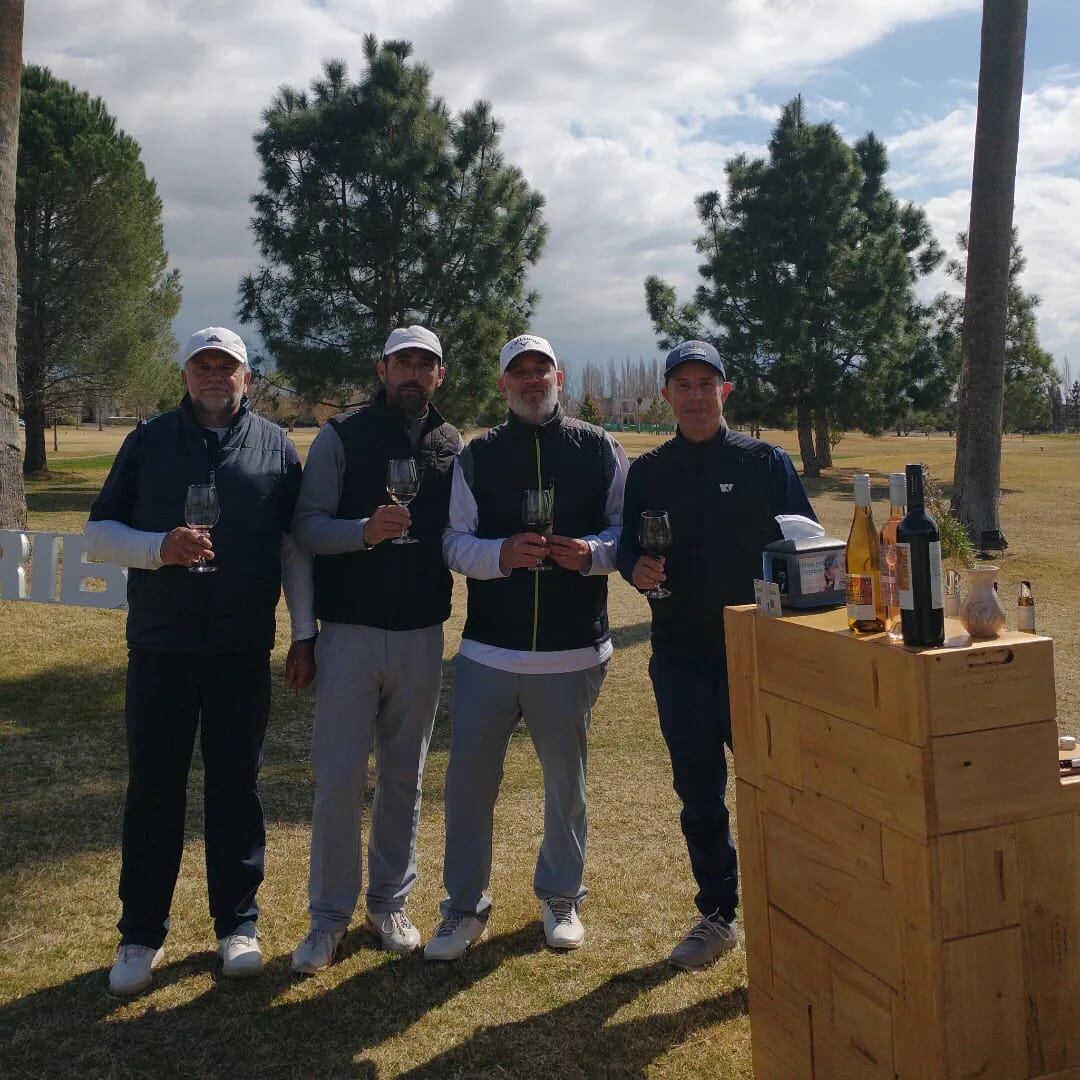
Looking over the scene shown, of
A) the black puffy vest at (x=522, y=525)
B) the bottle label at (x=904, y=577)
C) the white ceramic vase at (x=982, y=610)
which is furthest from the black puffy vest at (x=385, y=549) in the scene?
the white ceramic vase at (x=982, y=610)

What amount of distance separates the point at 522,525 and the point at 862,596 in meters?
1.54

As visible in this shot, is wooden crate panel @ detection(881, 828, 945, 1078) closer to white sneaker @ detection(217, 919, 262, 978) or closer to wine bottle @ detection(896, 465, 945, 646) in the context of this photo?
wine bottle @ detection(896, 465, 945, 646)

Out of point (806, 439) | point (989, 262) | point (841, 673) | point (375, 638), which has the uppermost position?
point (989, 262)

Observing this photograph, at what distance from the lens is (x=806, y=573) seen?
281cm

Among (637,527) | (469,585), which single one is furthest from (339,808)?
(637,527)

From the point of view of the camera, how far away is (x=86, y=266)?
2498cm

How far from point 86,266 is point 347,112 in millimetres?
7763

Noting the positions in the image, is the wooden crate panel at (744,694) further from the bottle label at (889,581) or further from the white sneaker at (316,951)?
the white sneaker at (316,951)

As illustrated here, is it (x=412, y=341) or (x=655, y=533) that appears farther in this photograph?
(x=412, y=341)

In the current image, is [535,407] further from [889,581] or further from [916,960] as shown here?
[916,960]

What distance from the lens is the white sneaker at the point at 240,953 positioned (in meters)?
3.62

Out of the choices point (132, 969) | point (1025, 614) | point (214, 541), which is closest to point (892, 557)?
point (1025, 614)

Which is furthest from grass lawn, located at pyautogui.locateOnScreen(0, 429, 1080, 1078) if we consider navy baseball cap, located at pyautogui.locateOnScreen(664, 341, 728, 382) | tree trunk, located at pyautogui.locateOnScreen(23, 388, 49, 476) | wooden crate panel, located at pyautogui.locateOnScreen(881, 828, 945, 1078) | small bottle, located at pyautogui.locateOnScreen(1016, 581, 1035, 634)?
tree trunk, located at pyautogui.locateOnScreen(23, 388, 49, 476)

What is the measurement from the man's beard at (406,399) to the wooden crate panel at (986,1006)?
2.60 meters
